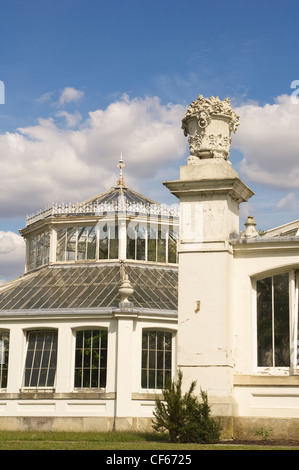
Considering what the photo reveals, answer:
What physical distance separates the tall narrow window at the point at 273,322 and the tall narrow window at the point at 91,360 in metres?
11.9

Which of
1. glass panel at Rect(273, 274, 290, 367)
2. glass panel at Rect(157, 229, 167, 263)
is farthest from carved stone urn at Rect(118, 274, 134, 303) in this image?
glass panel at Rect(273, 274, 290, 367)

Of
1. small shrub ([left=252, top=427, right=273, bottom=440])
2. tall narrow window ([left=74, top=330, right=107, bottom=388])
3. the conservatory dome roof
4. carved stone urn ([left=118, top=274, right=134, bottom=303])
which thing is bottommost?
small shrub ([left=252, top=427, right=273, bottom=440])

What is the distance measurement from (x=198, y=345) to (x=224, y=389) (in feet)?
3.03

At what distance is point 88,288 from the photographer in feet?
94.0

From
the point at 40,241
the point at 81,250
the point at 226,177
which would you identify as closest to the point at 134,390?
the point at 81,250

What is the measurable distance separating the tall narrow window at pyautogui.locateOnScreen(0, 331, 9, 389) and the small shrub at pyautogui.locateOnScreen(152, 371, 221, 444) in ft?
46.7

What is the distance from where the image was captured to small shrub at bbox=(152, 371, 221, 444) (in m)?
13.7

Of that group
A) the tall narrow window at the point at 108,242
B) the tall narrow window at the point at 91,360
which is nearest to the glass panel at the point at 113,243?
the tall narrow window at the point at 108,242

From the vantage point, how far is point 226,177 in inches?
577

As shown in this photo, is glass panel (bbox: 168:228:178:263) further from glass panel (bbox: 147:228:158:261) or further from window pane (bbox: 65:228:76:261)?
window pane (bbox: 65:228:76:261)

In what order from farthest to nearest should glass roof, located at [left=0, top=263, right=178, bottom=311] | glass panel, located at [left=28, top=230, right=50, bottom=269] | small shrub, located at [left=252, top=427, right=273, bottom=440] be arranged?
glass panel, located at [left=28, top=230, right=50, bottom=269] < glass roof, located at [left=0, top=263, right=178, bottom=311] < small shrub, located at [left=252, top=427, right=273, bottom=440]

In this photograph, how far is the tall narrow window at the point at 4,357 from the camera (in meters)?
27.2

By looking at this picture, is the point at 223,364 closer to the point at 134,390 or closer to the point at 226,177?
the point at 226,177

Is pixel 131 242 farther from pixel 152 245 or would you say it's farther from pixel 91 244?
pixel 91 244
